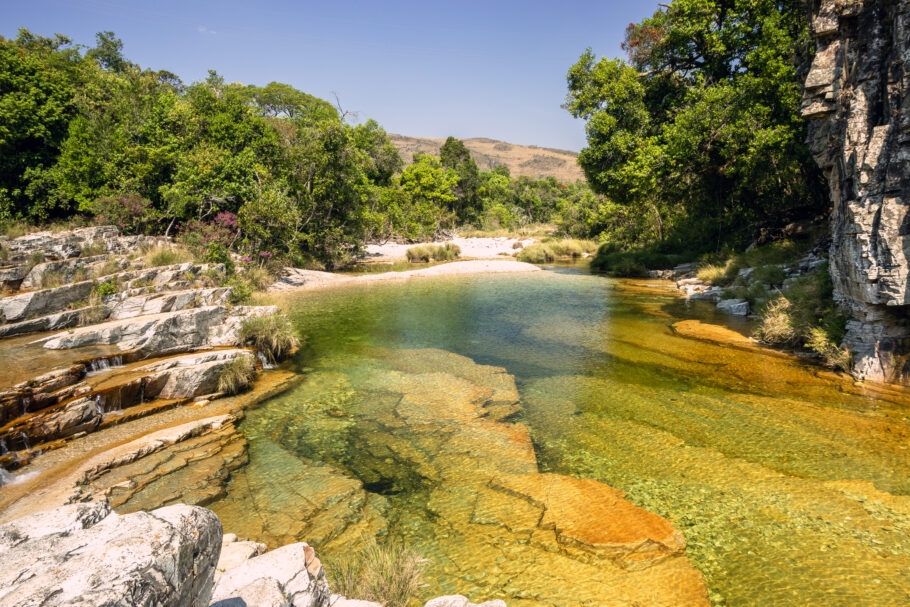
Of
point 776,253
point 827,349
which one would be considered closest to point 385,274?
point 776,253

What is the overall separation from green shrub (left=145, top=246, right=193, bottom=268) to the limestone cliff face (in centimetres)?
1770

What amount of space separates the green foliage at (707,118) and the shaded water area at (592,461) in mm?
10764

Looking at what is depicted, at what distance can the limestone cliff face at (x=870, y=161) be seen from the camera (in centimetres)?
765

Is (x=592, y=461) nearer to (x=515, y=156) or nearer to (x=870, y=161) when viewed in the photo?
(x=870, y=161)

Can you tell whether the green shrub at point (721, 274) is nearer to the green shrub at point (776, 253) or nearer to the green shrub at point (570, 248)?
the green shrub at point (776, 253)

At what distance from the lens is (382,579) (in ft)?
11.9

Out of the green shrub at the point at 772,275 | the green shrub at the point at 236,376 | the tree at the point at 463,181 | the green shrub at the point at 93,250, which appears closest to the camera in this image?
the green shrub at the point at 236,376

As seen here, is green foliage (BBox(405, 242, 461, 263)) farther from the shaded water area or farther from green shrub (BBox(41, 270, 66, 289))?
green shrub (BBox(41, 270, 66, 289))

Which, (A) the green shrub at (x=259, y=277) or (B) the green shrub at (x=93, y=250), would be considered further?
(A) the green shrub at (x=259, y=277)

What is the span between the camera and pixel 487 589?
4020 mm

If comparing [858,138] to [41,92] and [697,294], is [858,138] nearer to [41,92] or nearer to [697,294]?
[697,294]

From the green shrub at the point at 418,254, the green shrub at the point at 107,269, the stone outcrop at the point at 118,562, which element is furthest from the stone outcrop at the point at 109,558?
the green shrub at the point at 418,254

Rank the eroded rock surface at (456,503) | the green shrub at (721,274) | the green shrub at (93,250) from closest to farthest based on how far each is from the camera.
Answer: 1. the eroded rock surface at (456,503)
2. the green shrub at (93,250)
3. the green shrub at (721,274)

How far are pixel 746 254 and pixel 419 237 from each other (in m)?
29.9
